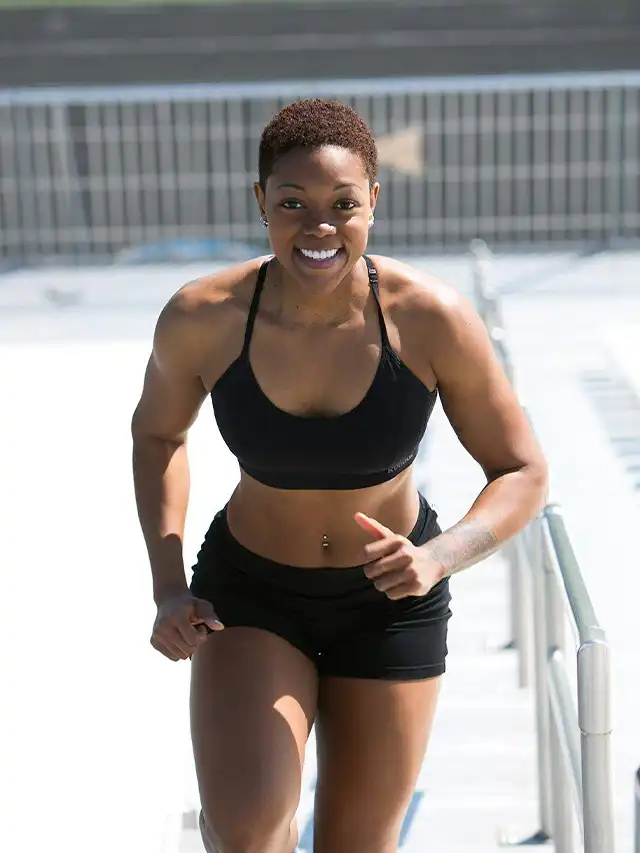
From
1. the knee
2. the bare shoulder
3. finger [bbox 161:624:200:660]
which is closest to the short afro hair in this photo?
the bare shoulder

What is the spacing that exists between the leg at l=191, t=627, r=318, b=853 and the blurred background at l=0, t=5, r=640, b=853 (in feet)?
1.68

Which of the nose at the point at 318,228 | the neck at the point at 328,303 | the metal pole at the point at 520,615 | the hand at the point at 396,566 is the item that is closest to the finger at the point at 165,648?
the hand at the point at 396,566

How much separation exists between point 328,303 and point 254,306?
143 millimetres

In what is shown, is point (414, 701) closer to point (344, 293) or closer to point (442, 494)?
point (344, 293)

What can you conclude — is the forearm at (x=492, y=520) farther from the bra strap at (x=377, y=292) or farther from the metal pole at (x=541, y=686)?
the metal pole at (x=541, y=686)

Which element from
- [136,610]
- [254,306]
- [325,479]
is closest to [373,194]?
[254,306]

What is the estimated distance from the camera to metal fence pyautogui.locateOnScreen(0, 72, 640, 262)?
32.9 ft

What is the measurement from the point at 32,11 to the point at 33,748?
1929 cm

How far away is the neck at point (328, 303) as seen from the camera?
9.00ft

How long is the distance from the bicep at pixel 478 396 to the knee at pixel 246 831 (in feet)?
2.51

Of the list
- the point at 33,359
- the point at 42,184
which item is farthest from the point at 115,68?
the point at 33,359

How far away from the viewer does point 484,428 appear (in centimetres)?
275

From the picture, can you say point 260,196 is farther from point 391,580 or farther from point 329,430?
point 391,580

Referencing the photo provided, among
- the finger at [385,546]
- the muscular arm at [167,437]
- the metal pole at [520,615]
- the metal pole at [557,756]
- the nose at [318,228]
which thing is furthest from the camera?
the metal pole at [520,615]
